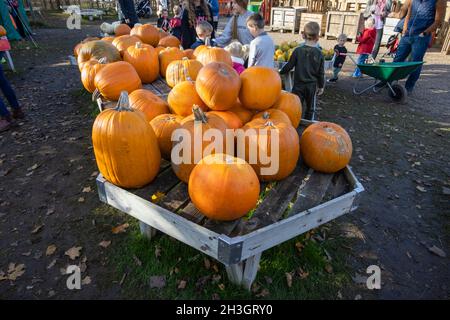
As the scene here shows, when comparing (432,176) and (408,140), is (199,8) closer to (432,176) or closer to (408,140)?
(408,140)

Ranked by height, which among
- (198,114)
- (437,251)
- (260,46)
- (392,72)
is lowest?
(437,251)

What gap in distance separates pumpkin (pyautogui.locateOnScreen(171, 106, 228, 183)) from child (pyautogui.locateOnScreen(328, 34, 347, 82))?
6121 millimetres

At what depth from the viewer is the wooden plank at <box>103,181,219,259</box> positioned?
5.34 feet

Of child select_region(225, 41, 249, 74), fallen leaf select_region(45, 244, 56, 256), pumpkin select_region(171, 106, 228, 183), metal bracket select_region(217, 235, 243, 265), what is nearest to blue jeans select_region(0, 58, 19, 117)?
fallen leaf select_region(45, 244, 56, 256)

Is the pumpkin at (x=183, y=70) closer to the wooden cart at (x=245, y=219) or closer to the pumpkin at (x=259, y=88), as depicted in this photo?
the pumpkin at (x=259, y=88)

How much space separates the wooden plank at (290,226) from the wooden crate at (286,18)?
1429cm

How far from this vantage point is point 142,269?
2383 mm

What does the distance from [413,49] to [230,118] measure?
626 centimetres

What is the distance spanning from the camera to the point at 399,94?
6.39 metres

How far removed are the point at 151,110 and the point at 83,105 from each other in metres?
3.96

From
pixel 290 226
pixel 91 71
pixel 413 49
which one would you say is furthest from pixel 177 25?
pixel 290 226

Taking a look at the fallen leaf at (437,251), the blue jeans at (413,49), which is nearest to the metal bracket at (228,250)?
the fallen leaf at (437,251)

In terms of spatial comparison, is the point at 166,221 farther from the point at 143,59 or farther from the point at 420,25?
the point at 420,25
